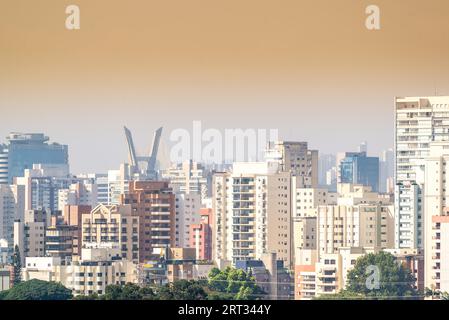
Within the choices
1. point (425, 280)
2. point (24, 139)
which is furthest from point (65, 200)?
point (425, 280)

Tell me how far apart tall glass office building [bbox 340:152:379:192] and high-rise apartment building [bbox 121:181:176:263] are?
2346 mm

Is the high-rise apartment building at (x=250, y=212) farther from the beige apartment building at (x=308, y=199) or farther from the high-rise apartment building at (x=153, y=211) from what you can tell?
the high-rise apartment building at (x=153, y=211)

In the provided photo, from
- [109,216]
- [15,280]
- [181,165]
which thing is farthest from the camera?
[181,165]

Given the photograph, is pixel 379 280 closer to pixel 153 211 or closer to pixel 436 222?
pixel 436 222

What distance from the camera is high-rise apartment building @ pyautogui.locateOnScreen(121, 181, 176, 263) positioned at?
63.6 ft

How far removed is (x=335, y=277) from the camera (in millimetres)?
15758

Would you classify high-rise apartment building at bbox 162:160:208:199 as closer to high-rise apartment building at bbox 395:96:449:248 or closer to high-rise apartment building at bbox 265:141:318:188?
high-rise apartment building at bbox 265:141:318:188

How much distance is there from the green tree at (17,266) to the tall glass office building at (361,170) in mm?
4502

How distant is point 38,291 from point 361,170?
363 inches

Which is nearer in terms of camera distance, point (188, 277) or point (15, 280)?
point (15, 280)

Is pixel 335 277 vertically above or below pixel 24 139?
below
